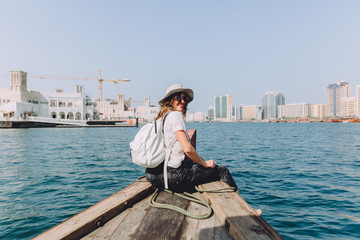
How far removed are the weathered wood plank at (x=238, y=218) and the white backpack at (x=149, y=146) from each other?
904 mm

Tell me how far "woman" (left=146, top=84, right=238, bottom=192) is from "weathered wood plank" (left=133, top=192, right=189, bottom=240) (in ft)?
1.20

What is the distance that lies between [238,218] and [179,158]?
3.79 feet

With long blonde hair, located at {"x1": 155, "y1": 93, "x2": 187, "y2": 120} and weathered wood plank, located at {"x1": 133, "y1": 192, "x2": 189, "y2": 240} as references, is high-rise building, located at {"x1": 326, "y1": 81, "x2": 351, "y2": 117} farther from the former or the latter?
weathered wood plank, located at {"x1": 133, "y1": 192, "x2": 189, "y2": 240}

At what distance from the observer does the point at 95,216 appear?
2381 millimetres

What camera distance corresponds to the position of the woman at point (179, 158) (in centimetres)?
300

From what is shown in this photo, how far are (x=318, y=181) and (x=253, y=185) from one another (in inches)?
110

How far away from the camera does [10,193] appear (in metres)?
6.88

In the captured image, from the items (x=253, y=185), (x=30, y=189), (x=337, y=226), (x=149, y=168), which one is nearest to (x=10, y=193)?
(x=30, y=189)

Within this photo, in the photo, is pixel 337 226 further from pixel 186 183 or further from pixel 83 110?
pixel 83 110

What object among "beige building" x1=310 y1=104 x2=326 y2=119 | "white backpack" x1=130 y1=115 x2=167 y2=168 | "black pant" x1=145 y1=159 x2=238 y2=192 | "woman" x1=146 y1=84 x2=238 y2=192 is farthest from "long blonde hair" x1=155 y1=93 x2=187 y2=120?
"beige building" x1=310 y1=104 x2=326 y2=119

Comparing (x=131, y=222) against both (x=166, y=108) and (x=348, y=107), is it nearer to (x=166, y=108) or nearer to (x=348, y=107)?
(x=166, y=108)

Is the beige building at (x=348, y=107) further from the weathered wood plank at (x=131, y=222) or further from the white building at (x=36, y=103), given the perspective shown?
the weathered wood plank at (x=131, y=222)

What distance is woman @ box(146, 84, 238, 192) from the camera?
3.00 m

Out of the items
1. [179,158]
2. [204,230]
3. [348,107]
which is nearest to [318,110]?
[348,107]
